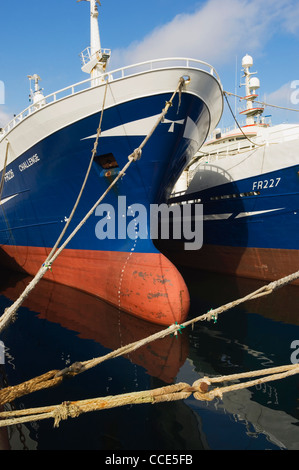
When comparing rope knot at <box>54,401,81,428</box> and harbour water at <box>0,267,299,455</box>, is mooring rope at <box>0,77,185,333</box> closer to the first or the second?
rope knot at <box>54,401,81,428</box>

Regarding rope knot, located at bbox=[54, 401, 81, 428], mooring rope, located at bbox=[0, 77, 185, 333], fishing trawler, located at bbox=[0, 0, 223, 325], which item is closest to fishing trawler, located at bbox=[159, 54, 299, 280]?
fishing trawler, located at bbox=[0, 0, 223, 325]

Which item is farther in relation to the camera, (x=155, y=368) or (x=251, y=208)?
(x=251, y=208)

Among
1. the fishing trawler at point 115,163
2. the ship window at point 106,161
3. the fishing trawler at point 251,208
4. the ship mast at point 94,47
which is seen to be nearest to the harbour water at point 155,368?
the fishing trawler at point 115,163

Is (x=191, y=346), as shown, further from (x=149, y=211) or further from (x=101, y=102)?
(x=101, y=102)

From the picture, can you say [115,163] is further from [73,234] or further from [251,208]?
[251,208]

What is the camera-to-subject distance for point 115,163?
8.63 metres

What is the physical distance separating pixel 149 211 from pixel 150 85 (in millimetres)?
3369

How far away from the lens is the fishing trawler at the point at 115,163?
24.9 ft

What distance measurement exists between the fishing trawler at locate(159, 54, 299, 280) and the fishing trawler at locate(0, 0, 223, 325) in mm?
2857

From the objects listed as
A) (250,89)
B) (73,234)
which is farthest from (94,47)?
(250,89)

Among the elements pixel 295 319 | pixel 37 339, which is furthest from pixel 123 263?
pixel 295 319

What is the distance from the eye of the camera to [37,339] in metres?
7.44

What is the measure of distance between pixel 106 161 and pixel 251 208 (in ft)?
22.1

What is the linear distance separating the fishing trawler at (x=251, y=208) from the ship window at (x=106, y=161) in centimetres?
432
